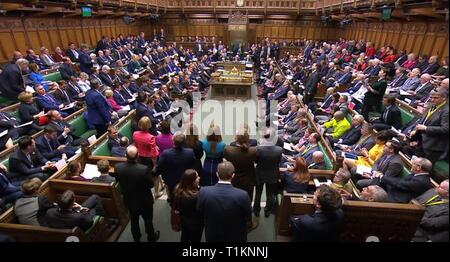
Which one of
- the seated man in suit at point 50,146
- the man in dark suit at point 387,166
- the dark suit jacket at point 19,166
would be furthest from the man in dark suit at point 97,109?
the man in dark suit at point 387,166

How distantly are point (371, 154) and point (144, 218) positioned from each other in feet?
11.4

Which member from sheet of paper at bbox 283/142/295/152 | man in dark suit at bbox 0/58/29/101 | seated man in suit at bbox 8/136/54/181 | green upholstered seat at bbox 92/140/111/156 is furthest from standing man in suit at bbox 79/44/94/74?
sheet of paper at bbox 283/142/295/152

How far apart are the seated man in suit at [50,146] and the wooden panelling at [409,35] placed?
357 inches

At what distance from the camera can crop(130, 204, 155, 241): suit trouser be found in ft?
10.6

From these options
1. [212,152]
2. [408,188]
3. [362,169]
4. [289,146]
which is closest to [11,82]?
[212,152]

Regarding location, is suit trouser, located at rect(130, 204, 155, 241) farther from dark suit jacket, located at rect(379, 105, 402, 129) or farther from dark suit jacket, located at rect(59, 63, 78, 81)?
dark suit jacket, located at rect(59, 63, 78, 81)

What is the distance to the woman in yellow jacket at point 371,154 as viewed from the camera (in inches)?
169

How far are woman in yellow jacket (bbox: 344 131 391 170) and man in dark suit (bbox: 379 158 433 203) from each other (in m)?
0.89

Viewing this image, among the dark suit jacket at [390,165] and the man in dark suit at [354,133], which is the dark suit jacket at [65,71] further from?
the dark suit jacket at [390,165]

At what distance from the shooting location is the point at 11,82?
5.80 m

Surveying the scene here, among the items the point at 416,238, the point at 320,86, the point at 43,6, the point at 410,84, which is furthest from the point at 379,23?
the point at 43,6

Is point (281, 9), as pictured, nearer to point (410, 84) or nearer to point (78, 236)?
point (410, 84)

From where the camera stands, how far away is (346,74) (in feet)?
28.1

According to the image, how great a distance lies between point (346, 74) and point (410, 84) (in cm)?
187
